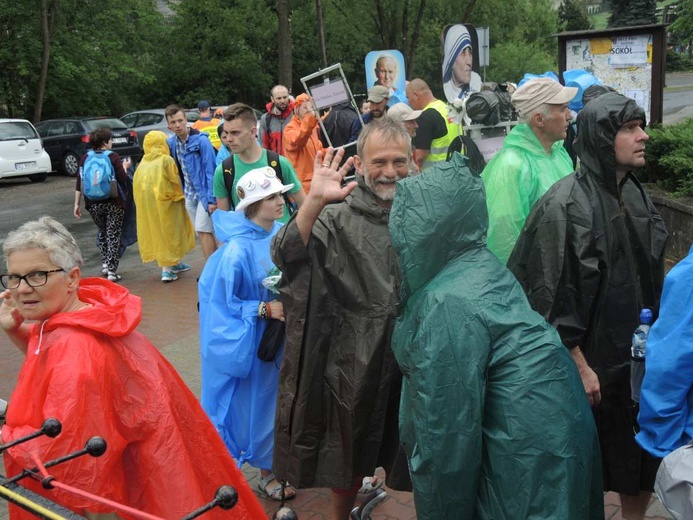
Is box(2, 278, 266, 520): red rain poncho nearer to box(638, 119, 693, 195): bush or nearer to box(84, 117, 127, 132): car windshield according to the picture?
box(638, 119, 693, 195): bush

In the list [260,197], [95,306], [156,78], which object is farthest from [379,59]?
[156,78]

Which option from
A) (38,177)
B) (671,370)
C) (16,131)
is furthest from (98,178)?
(38,177)

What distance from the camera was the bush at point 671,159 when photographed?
906 cm

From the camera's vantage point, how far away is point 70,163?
22656mm

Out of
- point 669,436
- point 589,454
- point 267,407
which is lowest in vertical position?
point 267,407

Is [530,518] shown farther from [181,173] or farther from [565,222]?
[181,173]

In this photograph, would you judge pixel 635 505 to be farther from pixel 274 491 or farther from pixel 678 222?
pixel 678 222

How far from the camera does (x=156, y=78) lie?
117 ft

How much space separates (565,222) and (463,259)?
1.27 meters

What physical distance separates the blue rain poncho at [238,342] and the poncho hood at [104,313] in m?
1.16

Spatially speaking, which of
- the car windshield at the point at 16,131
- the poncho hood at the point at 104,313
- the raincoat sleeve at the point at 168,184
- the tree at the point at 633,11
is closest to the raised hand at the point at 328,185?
the poncho hood at the point at 104,313

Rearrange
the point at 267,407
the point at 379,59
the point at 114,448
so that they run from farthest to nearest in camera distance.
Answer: the point at 379,59 < the point at 267,407 < the point at 114,448

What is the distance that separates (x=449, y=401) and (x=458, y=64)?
937cm

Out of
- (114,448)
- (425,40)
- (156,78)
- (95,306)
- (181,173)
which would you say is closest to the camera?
(114,448)
